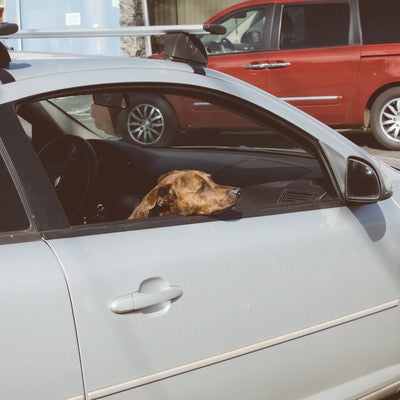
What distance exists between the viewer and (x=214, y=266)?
255 cm

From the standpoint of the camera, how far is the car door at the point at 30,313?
2156mm

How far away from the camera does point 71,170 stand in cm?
329

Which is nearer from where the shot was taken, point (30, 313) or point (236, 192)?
point (30, 313)

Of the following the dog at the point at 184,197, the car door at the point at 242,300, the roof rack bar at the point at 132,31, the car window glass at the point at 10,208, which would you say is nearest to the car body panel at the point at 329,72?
the car door at the point at 242,300

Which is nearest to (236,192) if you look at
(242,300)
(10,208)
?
(242,300)

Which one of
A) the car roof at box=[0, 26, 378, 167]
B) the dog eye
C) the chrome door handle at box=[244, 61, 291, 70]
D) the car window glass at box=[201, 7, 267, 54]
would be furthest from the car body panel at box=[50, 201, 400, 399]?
the car window glass at box=[201, 7, 267, 54]

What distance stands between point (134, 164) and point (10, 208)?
1488 mm

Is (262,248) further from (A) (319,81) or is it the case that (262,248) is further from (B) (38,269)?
(A) (319,81)

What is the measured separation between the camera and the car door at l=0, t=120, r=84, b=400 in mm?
2156

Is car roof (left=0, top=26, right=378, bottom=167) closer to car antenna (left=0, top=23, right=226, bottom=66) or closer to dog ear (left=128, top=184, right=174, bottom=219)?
car antenna (left=0, top=23, right=226, bottom=66)

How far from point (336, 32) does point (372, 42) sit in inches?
17.6

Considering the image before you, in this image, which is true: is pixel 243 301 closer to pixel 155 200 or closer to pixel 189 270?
pixel 189 270

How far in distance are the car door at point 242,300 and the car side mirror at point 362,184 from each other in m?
0.06

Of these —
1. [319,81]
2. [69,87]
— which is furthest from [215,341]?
[319,81]
